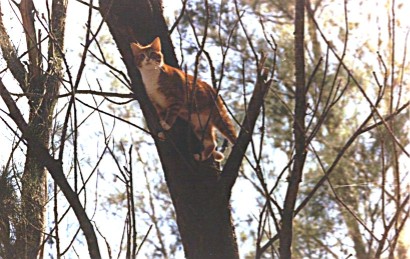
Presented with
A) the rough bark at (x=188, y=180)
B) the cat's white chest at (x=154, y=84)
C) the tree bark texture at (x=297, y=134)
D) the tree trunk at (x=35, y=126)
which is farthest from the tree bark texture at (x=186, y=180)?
the cat's white chest at (x=154, y=84)

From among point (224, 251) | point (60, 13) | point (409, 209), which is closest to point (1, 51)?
point (60, 13)

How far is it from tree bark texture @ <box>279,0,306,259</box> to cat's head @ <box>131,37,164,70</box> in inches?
18.5

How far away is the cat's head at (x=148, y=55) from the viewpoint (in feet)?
4.12

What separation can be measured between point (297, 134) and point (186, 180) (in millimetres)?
335

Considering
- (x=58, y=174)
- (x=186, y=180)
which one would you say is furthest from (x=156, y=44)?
(x=58, y=174)

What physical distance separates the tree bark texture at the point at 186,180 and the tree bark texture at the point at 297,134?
26cm

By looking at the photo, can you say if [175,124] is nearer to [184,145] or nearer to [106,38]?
[184,145]

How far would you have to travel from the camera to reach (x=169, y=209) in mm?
3840

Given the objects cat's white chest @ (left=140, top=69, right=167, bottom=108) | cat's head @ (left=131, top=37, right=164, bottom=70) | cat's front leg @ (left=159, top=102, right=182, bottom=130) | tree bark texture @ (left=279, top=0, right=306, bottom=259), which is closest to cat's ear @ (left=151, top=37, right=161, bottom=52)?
cat's head @ (left=131, top=37, right=164, bottom=70)

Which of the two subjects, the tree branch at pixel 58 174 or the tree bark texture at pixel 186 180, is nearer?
the tree branch at pixel 58 174

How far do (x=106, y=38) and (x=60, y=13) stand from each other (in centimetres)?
214

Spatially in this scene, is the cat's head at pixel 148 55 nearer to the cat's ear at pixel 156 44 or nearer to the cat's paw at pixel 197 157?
the cat's ear at pixel 156 44

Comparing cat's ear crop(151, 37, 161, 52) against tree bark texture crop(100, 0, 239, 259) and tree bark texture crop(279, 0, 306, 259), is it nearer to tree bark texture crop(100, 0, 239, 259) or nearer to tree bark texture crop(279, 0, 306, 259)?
tree bark texture crop(100, 0, 239, 259)

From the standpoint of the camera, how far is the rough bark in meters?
1.08
